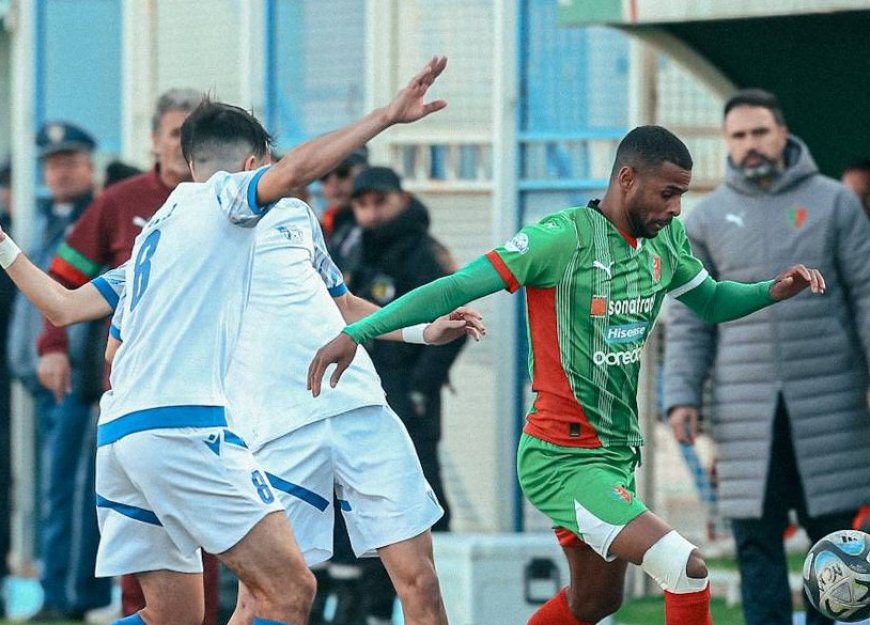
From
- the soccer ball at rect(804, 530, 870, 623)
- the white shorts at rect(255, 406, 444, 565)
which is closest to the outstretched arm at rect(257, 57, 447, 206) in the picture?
the white shorts at rect(255, 406, 444, 565)

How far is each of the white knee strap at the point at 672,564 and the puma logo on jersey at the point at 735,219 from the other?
2.31 meters

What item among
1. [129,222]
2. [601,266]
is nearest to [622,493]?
[601,266]

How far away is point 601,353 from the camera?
6871mm

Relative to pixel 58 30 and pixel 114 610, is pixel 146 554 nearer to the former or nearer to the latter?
pixel 114 610

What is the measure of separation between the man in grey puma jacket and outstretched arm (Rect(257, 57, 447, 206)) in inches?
119

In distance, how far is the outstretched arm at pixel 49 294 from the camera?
6.83 m

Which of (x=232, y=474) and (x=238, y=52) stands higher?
(x=238, y=52)

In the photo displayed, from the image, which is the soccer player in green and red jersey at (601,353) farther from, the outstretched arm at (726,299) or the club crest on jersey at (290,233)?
the club crest on jersey at (290,233)

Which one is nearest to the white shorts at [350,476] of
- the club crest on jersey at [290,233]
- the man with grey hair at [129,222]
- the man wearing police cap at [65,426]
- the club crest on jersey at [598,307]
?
the club crest on jersey at [290,233]

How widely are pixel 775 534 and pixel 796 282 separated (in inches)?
75.6

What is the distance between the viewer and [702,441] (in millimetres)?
12922

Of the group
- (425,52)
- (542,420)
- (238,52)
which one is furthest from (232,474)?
(238,52)

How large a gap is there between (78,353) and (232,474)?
4403mm

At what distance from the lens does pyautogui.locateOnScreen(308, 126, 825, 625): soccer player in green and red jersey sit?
666 cm
